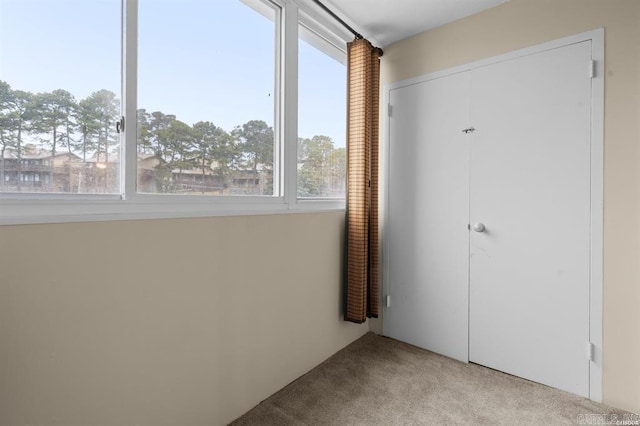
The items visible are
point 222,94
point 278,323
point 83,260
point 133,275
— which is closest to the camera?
point 83,260

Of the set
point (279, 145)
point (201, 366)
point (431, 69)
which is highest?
point (431, 69)

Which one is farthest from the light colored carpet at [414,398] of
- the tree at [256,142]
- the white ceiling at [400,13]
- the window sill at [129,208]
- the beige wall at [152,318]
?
the white ceiling at [400,13]

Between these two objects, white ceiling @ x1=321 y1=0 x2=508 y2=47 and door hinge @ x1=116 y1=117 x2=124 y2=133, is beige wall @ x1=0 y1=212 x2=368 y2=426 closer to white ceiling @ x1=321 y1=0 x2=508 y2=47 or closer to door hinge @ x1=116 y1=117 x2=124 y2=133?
door hinge @ x1=116 y1=117 x2=124 y2=133

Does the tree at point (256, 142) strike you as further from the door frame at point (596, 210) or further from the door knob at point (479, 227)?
the door frame at point (596, 210)

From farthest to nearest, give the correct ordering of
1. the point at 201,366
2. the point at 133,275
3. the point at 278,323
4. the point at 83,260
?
the point at 278,323, the point at 201,366, the point at 133,275, the point at 83,260

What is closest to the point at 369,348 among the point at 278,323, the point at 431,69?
the point at 278,323

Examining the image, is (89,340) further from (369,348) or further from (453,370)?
(453,370)

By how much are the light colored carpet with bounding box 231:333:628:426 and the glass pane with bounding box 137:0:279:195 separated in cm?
118

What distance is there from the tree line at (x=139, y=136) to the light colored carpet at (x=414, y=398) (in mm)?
1193

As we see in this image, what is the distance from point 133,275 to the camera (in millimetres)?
1241

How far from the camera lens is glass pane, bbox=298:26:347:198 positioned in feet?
6.88

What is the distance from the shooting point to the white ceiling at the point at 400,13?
2.05m

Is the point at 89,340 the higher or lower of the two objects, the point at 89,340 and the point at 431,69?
the lower

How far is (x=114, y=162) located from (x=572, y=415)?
248cm
